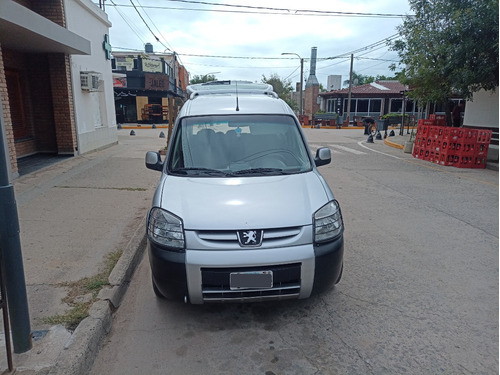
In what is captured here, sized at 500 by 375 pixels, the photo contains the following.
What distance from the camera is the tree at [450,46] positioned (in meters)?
10.6

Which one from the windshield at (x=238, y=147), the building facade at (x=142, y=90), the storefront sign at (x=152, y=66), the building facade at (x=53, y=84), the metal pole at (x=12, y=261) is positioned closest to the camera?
the metal pole at (x=12, y=261)

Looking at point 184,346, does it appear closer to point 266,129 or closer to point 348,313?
point 348,313

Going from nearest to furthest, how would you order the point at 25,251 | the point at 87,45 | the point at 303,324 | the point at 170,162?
the point at 303,324
the point at 170,162
the point at 25,251
the point at 87,45

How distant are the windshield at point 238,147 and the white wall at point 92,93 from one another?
8842 millimetres

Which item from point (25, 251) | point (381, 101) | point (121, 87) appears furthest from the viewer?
point (381, 101)

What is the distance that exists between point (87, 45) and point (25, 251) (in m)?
7.92

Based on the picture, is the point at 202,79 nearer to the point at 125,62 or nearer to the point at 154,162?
the point at 125,62

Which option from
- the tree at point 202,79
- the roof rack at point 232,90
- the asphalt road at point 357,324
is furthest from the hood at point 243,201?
the tree at point 202,79

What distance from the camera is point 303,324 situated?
3297 millimetres

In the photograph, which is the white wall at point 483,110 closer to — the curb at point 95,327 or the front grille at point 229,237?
the front grille at point 229,237

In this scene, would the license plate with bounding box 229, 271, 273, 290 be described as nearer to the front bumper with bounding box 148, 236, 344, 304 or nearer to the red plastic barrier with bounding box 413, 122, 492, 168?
the front bumper with bounding box 148, 236, 344, 304

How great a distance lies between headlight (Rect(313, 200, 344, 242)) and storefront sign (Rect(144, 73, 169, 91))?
1381 inches

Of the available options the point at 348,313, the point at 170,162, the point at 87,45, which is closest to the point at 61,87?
the point at 87,45

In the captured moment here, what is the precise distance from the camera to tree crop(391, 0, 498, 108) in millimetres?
10590
